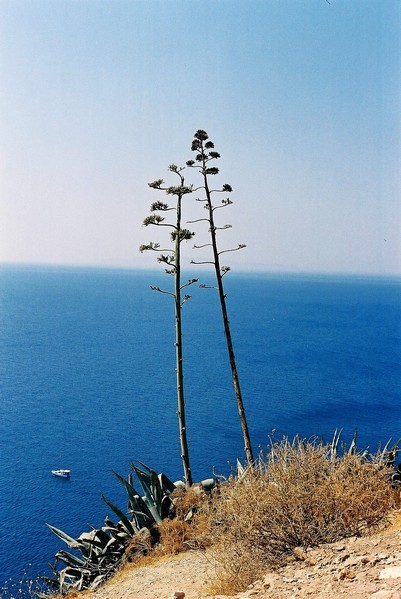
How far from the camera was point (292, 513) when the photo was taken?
6.79 metres

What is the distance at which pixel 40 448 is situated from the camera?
51.3 m

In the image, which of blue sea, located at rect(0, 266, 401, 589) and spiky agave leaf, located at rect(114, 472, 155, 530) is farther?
blue sea, located at rect(0, 266, 401, 589)

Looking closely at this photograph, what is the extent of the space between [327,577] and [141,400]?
202 feet

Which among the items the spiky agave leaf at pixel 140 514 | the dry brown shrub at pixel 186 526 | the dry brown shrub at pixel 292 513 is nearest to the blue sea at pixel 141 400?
the dry brown shrub at pixel 186 526

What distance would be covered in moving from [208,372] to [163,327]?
4363 centimetres

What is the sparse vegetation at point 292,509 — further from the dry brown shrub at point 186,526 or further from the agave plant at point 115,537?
the agave plant at point 115,537

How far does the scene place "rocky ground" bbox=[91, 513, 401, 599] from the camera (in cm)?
491

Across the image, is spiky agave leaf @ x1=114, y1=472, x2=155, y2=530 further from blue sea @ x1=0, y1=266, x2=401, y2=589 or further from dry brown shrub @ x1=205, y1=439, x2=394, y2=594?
dry brown shrub @ x1=205, y1=439, x2=394, y2=594

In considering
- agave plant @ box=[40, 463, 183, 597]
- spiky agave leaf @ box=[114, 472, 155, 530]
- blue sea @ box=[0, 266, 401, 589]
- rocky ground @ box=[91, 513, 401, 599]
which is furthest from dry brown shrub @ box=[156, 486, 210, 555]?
blue sea @ box=[0, 266, 401, 589]

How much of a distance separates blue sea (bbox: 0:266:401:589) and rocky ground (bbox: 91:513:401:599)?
2.22 meters

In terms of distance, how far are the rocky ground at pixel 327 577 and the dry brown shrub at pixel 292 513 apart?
0.92 feet

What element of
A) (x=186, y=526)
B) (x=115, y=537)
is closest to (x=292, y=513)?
(x=186, y=526)

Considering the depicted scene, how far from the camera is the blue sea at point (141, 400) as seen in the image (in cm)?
4169

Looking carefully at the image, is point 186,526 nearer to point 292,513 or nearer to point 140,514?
point 140,514
